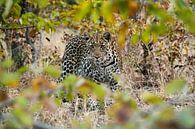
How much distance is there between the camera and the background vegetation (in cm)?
139

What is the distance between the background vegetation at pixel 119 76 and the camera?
139 centimetres

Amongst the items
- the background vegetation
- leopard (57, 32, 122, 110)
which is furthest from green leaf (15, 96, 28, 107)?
leopard (57, 32, 122, 110)

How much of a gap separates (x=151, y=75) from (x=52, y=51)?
1.95 m

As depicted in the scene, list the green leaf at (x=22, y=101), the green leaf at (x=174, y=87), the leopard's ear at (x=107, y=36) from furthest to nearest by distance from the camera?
the leopard's ear at (x=107, y=36) → the green leaf at (x=22, y=101) → the green leaf at (x=174, y=87)

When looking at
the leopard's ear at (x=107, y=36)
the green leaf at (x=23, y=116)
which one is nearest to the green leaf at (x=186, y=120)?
the green leaf at (x=23, y=116)

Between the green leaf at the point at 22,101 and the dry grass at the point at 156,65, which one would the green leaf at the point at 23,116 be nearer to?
the green leaf at the point at 22,101

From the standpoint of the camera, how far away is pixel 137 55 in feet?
27.7

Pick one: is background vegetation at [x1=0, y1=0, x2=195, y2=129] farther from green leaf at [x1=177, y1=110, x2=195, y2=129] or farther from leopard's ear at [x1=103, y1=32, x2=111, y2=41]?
leopard's ear at [x1=103, y1=32, x2=111, y2=41]

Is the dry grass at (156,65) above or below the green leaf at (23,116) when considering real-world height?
below

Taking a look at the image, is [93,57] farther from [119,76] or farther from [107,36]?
[119,76]

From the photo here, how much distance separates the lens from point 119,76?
21.7ft

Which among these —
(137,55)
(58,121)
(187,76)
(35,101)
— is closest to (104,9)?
(35,101)

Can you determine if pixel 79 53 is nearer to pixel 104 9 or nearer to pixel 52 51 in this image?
pixel 52 51

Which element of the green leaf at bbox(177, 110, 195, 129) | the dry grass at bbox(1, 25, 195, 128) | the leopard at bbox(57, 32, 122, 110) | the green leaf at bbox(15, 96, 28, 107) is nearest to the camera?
the green leaf at bbox(177, 110, 195, 129)
